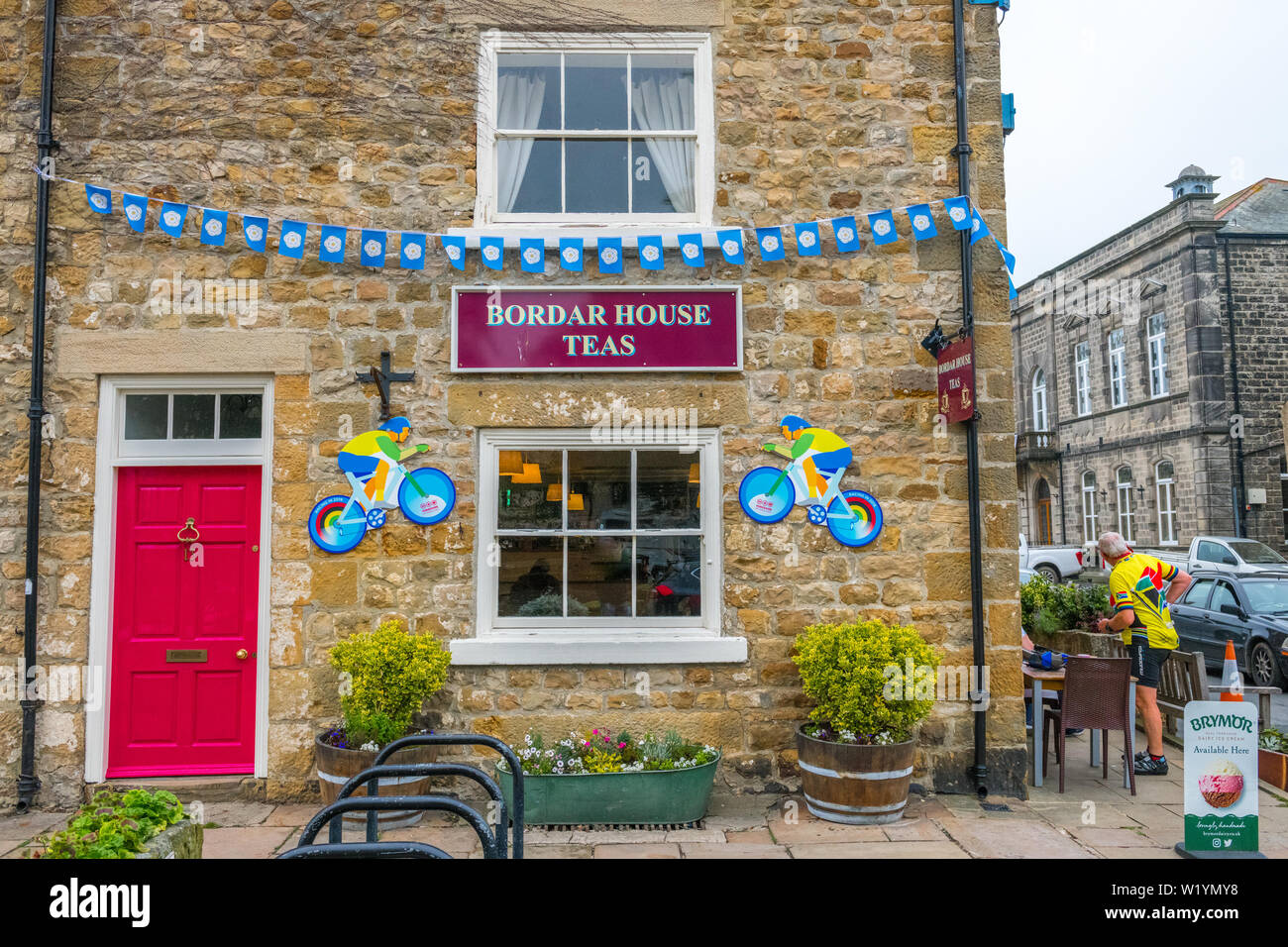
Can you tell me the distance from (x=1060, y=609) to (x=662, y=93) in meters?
6.25

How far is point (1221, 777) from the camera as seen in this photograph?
449cm

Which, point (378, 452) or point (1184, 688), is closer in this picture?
point (378, 452)

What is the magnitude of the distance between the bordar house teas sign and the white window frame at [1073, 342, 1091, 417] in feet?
83.2

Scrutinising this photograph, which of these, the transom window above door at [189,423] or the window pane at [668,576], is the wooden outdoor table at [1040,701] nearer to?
the window pane at [668,576]

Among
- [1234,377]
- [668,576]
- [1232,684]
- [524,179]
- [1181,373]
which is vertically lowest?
[1232,684]

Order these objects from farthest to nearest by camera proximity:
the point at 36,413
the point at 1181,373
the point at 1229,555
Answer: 1. the point at 1181,373
2. the point at 1229,555
3. the point at 36,413

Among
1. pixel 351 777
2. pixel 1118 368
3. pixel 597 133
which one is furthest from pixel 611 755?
pixel 1118 368

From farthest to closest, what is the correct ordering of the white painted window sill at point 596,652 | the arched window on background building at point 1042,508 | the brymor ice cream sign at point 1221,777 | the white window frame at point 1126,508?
1. the arched window on background building at point 1042,508
2. the white window frame at point 1126,508
3. the white painted window sill at point 596,652
4. the brymor ice cream sign at point 1221,777

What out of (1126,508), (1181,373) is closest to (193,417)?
(1181,373)

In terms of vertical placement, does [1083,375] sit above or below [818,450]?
above

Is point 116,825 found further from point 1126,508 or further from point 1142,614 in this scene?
point 1126,508

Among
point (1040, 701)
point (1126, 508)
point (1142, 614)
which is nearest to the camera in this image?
point (1040, 701)

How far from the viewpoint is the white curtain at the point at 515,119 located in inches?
239

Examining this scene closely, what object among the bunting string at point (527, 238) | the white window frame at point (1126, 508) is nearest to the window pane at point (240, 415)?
the bunting string at point (527, 238)
